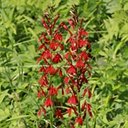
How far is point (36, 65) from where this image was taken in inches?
101

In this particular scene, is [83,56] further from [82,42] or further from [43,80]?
[43,80]

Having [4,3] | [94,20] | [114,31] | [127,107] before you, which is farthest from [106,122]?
[4,3]

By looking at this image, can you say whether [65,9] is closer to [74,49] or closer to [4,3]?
[4,3]

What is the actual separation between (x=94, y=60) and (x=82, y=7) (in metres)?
0.57

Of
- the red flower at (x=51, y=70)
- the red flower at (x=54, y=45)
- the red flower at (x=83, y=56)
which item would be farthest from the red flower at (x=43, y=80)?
the red flower at (x=83, y=56)

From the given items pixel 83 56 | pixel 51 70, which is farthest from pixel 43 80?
pixel 83 56

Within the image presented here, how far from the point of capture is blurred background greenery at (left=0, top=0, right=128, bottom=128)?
2980mm

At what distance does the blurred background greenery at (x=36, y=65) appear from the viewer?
2.98 m

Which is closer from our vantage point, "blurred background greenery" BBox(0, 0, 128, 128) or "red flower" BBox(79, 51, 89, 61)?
"red flower" BBox(79, 51, 89, 61)

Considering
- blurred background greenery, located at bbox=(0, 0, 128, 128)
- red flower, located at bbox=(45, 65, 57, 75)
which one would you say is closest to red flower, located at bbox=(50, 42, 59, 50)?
red flower, located at bbox=(45, 65, 57, 75)

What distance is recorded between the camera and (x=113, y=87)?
3.11 metres

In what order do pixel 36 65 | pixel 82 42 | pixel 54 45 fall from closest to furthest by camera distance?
pixel 82 42 < pixel 54 45 < pixel 36 65

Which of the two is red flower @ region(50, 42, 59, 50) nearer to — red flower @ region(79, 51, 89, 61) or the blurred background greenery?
red flower @ region(79, 51, 89, 61)

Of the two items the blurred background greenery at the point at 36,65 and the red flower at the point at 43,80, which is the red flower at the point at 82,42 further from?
the blurred background greenery at the point at 36,65
